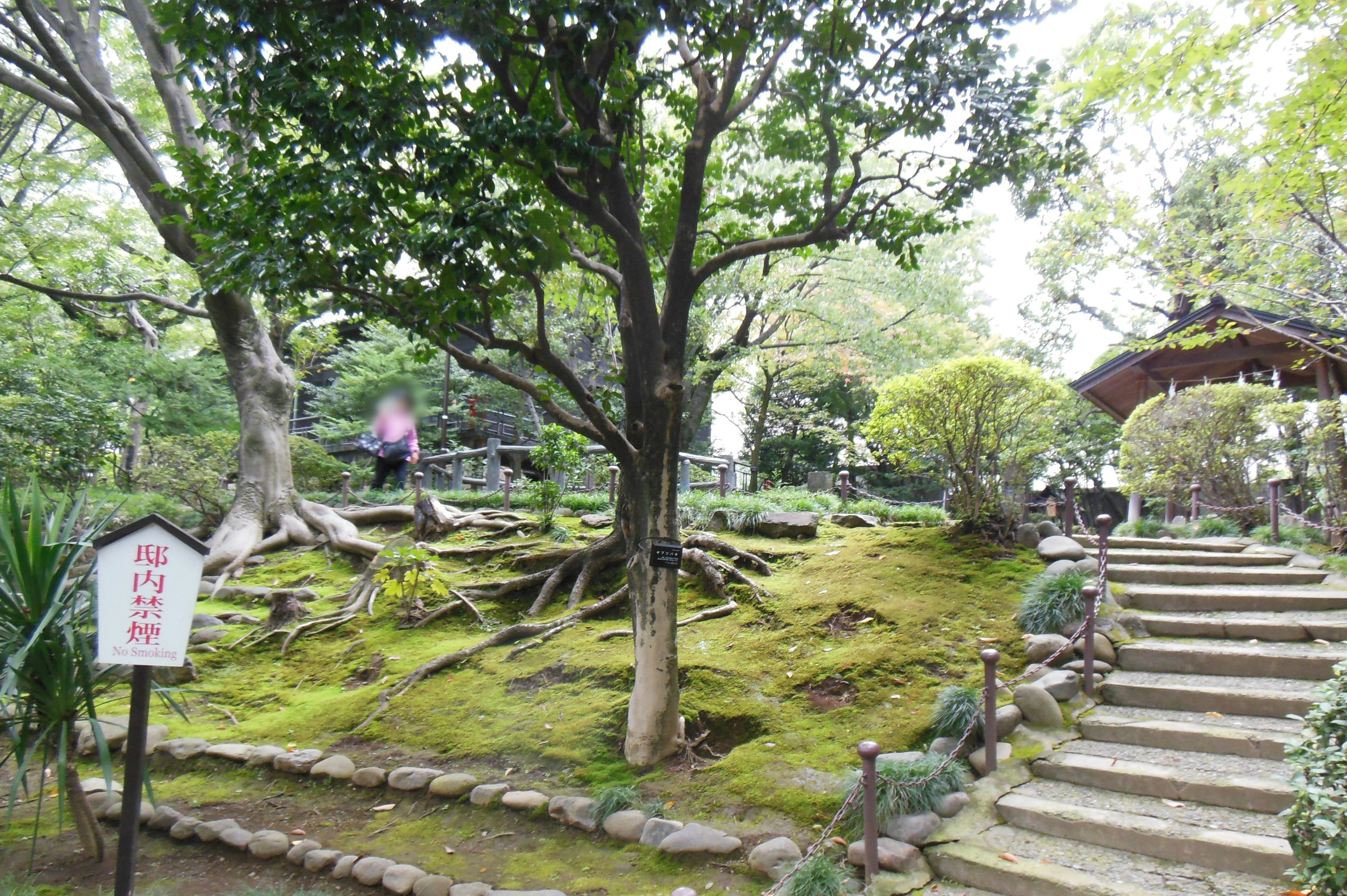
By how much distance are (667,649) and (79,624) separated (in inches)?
159

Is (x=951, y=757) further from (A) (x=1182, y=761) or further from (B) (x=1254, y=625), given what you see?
(B) (x=1254, y=625)

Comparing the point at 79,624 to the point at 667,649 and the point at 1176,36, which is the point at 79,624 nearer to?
the point at 667,649

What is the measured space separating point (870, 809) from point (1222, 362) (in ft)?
45.1

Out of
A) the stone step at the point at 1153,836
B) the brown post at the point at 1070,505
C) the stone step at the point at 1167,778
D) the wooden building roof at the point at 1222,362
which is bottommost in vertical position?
the stone step at the point at 1153,836

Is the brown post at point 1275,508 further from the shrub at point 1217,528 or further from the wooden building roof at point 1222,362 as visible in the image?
the wooden building roof at point 1222,362

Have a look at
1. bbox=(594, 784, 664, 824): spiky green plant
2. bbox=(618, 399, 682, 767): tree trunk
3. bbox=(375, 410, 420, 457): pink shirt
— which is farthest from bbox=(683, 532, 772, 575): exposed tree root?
bbox=(375, 410, 420, 457): pink shirt

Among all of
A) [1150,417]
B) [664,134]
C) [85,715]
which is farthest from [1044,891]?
[1150,417]

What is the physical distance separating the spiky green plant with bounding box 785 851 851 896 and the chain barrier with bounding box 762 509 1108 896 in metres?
0.03

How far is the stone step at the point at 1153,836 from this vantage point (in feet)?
13.5

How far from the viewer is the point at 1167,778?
493 cm

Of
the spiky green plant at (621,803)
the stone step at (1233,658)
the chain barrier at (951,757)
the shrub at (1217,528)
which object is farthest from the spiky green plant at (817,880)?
the shrub at (1217,528)

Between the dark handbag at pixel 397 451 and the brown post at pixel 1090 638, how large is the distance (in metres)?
14.7

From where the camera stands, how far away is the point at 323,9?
214 inches

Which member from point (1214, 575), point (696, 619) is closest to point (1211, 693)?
point (1214, 575)
